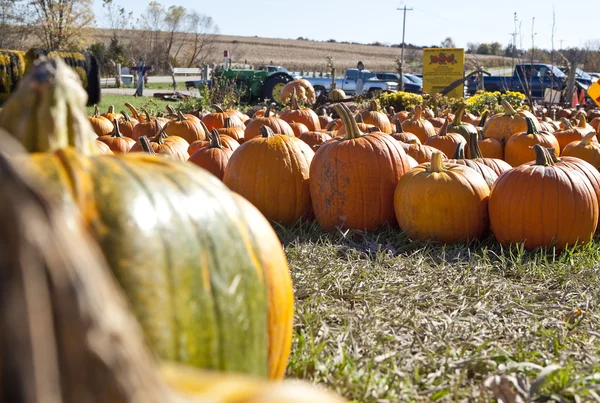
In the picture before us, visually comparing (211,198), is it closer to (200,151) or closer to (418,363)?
(418,363)

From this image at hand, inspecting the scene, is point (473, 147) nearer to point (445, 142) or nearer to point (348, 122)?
point (348, 122)

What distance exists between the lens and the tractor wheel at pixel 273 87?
22.2m

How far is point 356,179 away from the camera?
4.23 metres

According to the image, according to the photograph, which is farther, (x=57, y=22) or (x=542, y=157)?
(x=57, y=22)

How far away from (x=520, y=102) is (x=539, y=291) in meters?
11.0

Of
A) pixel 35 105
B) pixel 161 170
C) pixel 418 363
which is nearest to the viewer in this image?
pixel 35 105

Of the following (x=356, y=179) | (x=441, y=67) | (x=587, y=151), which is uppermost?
(x=441, y=67)

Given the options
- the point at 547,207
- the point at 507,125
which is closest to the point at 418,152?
the point at 547,207

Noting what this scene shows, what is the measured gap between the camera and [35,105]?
136 centimetres

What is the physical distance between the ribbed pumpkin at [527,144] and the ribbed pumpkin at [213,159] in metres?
2.75

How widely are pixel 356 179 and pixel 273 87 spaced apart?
18.7 m

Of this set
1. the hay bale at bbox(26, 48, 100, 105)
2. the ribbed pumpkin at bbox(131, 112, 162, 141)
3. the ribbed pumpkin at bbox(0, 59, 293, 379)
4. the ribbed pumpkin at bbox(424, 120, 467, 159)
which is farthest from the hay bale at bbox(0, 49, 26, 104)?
the ribbed pumpkin at bbox(0, 59, 293, 379)

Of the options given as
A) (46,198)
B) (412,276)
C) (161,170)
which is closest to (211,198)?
(161,170)

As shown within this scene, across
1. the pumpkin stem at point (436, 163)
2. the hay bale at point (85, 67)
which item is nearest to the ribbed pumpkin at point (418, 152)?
the pumpkin stem at point (436, 163)
